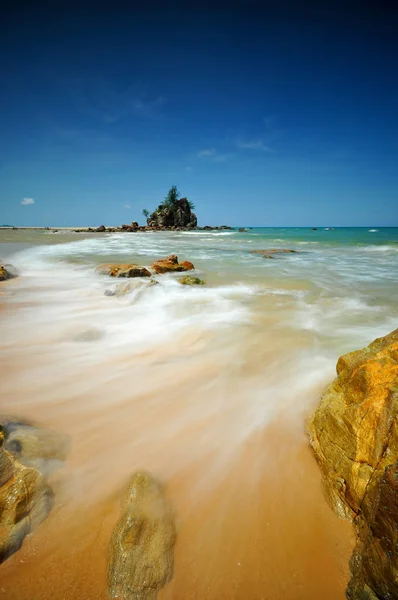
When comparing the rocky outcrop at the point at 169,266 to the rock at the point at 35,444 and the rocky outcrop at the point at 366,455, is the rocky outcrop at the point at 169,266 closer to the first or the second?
the rock at the point at 35,444

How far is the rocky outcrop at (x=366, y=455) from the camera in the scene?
1.34m

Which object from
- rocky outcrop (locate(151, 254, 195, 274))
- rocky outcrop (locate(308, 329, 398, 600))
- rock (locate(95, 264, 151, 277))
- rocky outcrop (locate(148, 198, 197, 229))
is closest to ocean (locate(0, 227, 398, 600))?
rocky outcrop (locate(308, 329, 398, 600))

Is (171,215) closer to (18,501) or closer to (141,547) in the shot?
(18,501)

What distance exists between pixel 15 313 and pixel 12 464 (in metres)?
4.47

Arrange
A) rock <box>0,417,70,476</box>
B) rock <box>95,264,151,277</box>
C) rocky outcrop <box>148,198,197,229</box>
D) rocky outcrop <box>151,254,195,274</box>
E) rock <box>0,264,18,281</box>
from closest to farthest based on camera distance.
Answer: rock <box>0,417,70,476</box> → rock <box>0,264,18,281</box> → rock <box>95,264,151,277</box> → rocky outcrop <box>151,254,195,274</box> → rocky outcrop <box>148,198,197,229</box>

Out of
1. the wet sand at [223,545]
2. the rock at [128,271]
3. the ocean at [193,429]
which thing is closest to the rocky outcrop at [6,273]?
the rock at [128,271]

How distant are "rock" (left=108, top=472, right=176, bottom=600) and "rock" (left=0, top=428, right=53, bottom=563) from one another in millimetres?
541

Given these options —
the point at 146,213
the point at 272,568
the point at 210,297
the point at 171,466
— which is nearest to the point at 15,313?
the point at 210,297

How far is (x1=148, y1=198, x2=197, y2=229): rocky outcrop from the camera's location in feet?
243

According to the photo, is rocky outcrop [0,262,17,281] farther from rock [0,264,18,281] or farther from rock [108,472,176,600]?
rock [108,472,176,600]

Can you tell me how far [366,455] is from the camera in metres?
→ 1.86

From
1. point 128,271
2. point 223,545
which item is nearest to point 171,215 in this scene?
point 128,271

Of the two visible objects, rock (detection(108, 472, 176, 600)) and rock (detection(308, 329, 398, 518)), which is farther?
rock (detection(308, 329, 398, 518))

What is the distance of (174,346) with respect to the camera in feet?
14.2
